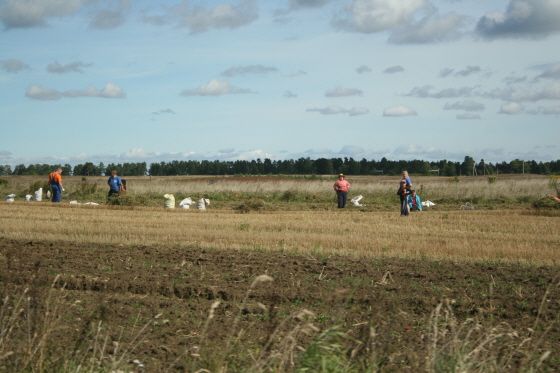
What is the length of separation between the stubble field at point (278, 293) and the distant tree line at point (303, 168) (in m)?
97.5

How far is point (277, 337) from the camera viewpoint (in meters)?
6.19

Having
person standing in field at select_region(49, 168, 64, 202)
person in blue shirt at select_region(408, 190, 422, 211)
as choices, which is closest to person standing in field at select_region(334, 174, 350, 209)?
person in blue shirt at select_region(408, 190, 422, 211)

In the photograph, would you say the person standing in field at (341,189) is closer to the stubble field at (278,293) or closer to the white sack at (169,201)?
the stubble field at (278,293)

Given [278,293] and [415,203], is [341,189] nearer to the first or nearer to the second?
[415,203]

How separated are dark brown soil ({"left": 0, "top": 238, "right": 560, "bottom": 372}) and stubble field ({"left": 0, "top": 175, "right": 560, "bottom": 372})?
1.3 inches

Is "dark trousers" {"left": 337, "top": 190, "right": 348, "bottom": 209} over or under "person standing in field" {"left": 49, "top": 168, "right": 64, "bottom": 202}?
under

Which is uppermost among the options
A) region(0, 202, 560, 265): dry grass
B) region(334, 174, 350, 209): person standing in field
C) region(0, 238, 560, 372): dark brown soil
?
region(334, 174, 350, 209): person standing in field

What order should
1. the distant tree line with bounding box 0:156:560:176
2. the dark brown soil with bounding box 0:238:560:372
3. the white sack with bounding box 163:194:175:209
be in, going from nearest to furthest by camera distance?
the dark brown soil with bounding box 0:238:560:372 < the white sack with bounding box 163:194:175:209 < the distant tree line with bounding box 0:156:560:176

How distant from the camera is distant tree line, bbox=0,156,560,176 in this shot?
112 meters

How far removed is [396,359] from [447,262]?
6.58m

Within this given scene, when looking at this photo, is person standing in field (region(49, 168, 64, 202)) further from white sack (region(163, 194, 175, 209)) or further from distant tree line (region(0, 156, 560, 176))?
distant tree line (region(0, 156, 560, 176))

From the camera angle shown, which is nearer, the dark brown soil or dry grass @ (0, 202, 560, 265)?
the dark brown soil

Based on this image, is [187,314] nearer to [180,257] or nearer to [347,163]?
[180,257]

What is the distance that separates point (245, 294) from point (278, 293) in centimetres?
48
